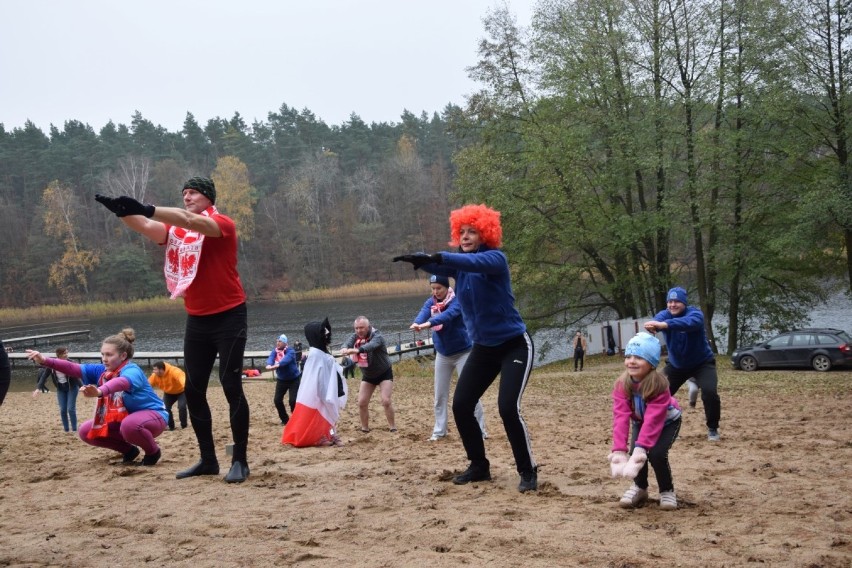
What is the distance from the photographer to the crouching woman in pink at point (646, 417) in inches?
206

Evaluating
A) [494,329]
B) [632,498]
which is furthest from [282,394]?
[632,498]

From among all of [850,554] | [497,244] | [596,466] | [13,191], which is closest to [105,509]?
[497,244]

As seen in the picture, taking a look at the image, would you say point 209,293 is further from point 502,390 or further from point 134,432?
point 502,390

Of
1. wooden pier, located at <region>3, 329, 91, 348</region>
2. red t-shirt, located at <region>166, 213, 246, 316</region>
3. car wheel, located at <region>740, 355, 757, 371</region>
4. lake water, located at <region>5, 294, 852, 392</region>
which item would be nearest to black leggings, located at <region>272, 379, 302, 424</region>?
red t-shirt, located at <region>166, 213, 246, 316</region>

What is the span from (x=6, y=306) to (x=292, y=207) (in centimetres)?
3262

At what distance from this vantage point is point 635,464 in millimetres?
4961

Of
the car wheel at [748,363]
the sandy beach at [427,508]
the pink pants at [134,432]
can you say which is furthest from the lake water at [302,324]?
the pink pants at [134,432]

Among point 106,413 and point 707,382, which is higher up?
point 106,413

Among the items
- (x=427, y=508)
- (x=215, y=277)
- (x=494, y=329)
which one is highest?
(x=215, y=277)

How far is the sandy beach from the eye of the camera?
14.1 feet

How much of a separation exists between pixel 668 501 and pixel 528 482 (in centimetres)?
106

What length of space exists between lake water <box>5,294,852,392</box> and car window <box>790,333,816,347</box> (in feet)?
29.6

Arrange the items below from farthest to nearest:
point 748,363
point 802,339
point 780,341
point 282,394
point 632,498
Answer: point 748,363
point 780,341
point 802,339
point 282,394
point 632,498

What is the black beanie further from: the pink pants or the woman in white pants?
the woman in white pants
